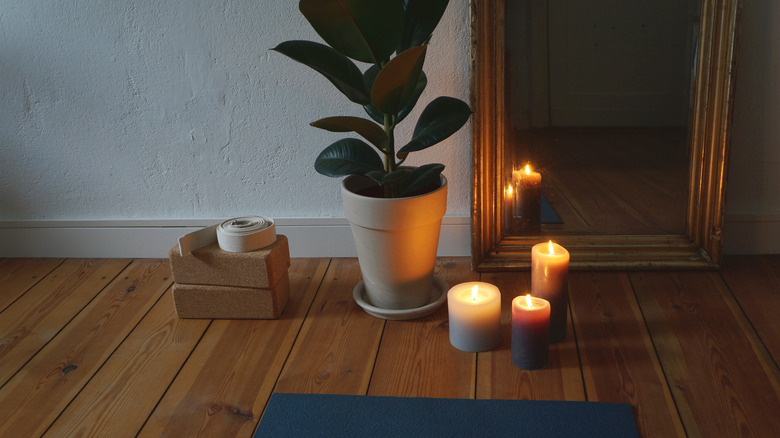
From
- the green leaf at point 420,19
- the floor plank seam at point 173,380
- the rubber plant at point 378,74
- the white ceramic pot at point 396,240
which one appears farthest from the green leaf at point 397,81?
the floor plank seam at point 173,380

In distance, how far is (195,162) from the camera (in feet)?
6.31

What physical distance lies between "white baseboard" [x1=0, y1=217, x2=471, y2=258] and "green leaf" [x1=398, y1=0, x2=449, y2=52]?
2.01ft

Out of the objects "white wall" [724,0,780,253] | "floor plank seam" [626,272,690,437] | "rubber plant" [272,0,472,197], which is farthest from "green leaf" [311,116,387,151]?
"white wall" [724,0,780,253]

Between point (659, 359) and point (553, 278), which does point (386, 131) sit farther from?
point (659, 359)

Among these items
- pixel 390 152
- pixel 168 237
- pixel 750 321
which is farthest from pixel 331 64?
pixel 750 321

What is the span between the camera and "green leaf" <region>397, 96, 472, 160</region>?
1.46m

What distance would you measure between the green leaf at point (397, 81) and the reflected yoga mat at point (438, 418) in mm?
605

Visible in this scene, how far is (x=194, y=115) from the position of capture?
1.87 m

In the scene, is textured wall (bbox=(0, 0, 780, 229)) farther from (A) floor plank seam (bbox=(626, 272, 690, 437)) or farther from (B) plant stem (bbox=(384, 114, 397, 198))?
(A) floor plank seam (bbox=(626, 272, 690, 437))

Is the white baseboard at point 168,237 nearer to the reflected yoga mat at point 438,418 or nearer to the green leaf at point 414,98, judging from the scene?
the green leaf at point 414,98

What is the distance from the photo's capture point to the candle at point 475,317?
1425 millimetres

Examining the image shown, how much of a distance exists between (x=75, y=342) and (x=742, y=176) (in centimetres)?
176

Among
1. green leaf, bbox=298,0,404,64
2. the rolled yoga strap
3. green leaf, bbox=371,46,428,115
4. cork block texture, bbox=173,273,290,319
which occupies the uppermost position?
green leaf, bbox=298,0,404,64

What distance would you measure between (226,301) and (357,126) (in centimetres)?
56
